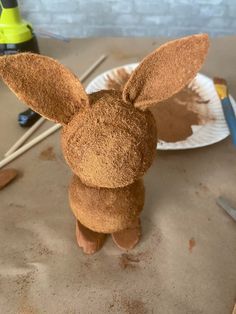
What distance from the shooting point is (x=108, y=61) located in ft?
2.52

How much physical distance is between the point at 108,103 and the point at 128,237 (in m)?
0.18

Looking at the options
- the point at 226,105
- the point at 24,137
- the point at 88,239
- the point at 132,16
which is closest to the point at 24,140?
the point at 24,137

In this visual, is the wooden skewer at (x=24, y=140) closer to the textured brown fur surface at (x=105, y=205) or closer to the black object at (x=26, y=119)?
the black object at (x=26, y=119)

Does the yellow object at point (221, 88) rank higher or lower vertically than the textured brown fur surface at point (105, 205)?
lower

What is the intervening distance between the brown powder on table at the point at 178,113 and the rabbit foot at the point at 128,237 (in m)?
0.16

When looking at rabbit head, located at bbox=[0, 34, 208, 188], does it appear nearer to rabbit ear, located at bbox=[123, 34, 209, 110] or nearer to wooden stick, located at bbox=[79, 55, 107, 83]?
rabbit ear, located at bbox=[123, 34, 209, 110]

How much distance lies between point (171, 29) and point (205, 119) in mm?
545

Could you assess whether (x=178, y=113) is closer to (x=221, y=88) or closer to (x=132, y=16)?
(x=221, y=88)

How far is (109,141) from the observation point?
33cm

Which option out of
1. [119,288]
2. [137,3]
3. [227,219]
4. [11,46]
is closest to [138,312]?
[119,288]

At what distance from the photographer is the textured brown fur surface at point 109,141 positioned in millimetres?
328

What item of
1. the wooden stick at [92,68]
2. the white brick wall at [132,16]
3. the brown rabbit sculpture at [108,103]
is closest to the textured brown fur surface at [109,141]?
the brown rabbit sculpture at [108,103]

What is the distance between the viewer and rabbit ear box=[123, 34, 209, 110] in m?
0.34

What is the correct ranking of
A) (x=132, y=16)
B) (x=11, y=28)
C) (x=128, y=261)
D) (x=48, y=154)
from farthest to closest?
1. (x=132, y=16)
2. (x=11, y=28)
3. (x=48, y=154)
4. (x=128, y=261)
